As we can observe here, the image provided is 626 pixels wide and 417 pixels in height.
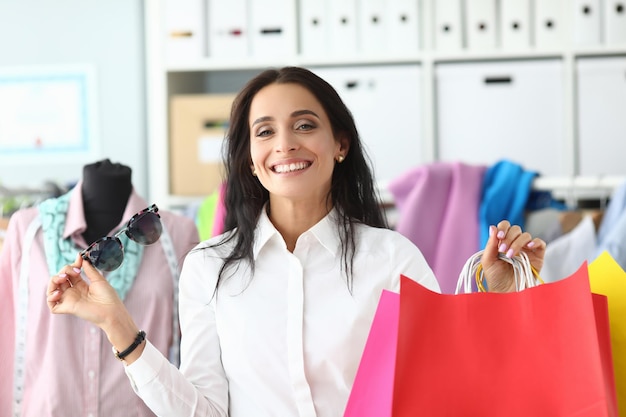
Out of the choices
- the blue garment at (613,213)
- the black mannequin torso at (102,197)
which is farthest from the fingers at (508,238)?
the blue garment at (613,213)

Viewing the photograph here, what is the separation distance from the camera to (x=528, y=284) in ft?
4.15

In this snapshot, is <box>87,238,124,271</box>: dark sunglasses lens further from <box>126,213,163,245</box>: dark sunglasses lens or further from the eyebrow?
the eyebrow

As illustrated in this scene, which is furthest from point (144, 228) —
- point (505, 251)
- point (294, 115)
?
point (505, 251)

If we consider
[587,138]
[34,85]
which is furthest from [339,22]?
[34,85]

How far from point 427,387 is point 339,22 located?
224 cm

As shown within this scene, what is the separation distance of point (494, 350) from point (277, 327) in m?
0.38

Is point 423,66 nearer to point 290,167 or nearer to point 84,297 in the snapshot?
point 290,167

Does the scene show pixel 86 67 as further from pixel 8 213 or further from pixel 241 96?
pixel 241 96

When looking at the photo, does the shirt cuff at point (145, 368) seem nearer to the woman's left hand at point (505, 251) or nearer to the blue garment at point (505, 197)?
the woman's left hand at point (505, 251)

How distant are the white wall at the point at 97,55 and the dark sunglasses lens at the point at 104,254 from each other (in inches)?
96.1

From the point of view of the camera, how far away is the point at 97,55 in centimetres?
380

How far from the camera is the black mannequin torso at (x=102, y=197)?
5.73ft

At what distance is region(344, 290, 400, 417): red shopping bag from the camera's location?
1175 mm

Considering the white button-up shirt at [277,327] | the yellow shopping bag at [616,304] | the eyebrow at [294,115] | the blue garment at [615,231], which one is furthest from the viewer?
the blue garment at [615,231]
